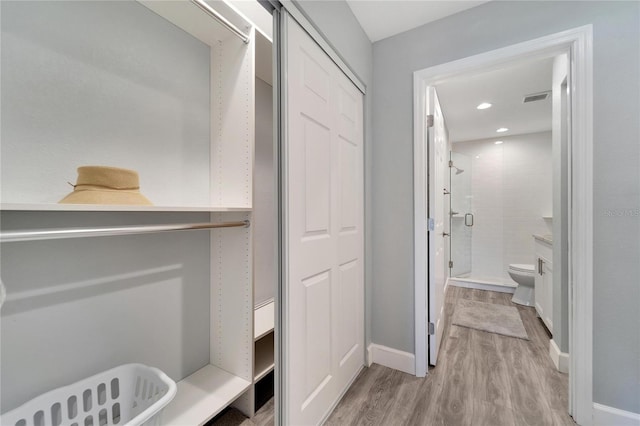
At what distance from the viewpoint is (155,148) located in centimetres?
138

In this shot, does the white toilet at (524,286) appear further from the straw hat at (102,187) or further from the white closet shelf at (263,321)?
the straw hat at (102,187)

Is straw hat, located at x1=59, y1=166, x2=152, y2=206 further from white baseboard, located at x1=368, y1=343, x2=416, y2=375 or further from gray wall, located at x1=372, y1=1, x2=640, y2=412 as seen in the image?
gray wall, located at x1=372, y1=1, x2=640, y2=412

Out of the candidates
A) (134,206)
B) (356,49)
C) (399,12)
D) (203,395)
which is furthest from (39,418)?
(399,12)

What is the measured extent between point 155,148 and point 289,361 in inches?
50.2

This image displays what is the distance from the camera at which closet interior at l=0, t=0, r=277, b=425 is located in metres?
0.96

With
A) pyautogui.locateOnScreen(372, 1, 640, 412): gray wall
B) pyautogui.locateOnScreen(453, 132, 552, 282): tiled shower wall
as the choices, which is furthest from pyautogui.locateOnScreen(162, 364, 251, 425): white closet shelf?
pyautogui.locateOnScreen(453, 132, 552, 282): tiled shower wall

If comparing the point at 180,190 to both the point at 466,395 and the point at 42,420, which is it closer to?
the point at 42,420

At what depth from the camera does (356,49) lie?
71.9 inches

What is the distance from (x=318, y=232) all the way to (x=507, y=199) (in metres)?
4.51

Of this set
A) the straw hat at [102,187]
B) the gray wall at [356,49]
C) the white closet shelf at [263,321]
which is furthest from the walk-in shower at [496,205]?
the straw hat at [102,187]

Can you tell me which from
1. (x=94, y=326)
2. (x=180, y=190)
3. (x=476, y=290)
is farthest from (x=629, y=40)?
(x=476, y=290)

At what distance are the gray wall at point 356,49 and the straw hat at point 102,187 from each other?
3.64 feet

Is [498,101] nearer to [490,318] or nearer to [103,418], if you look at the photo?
[490,318]

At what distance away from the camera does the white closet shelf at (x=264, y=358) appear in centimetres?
157
